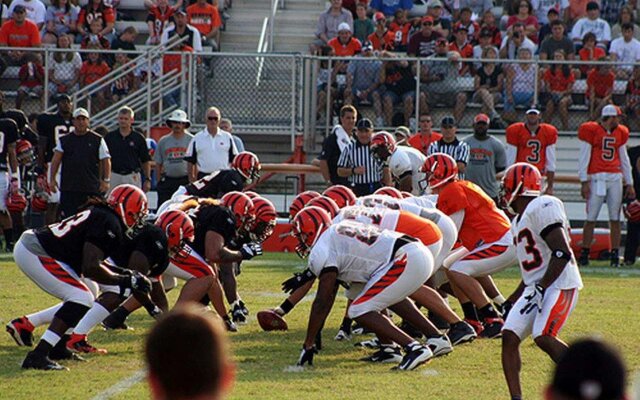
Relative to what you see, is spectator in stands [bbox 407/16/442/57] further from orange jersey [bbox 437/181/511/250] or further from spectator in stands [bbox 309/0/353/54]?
orange jersey [bbox 437/181/511/250]

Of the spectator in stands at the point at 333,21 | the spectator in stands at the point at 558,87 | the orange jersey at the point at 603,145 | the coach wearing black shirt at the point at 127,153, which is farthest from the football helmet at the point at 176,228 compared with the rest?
the spectator in stands at the point at 333,21

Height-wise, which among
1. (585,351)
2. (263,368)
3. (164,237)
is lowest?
(263,368)

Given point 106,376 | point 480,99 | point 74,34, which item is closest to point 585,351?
point 106,376

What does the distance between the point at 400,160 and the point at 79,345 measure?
466 cm

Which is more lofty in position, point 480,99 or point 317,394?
point 480,99

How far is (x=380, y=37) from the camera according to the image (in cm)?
1855

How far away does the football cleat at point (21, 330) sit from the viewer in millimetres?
8461

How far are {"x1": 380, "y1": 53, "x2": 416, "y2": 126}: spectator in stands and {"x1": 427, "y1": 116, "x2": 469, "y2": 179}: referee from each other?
349cm

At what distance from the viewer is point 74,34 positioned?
19.0 meters

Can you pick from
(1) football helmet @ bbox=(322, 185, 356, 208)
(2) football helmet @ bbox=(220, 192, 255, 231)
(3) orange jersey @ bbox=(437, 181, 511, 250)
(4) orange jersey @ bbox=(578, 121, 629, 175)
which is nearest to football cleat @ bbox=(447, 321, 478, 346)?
(3) orange jersey @ bbox=(437, 181, 511, 250)

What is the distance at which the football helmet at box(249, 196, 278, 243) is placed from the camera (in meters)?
9.70

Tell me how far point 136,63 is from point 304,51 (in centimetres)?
350

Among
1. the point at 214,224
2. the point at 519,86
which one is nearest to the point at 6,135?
the point at 214,224

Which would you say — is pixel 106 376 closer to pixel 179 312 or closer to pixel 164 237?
pixel 164 237
